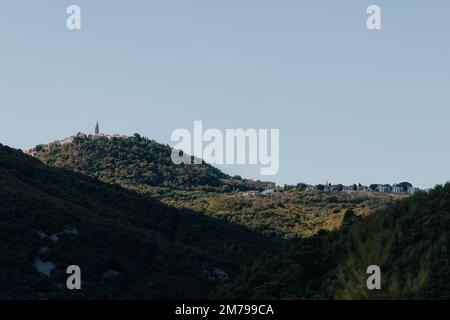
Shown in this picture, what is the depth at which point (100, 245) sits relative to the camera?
90.1 m

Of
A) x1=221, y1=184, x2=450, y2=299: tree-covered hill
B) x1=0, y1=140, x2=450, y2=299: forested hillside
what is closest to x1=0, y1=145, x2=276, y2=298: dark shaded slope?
x1=0, y1=140, x2=450, y2=299: forested hillside

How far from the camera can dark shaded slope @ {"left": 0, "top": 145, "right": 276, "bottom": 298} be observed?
7825cm

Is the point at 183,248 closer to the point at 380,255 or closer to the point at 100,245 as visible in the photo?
the point at 100,245

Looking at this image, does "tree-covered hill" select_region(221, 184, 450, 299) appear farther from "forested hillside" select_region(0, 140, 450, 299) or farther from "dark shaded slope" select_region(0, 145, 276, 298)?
"dark shaded slope" select_region(0, 145, 276, 298)

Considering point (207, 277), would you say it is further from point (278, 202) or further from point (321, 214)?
point (278, 202)

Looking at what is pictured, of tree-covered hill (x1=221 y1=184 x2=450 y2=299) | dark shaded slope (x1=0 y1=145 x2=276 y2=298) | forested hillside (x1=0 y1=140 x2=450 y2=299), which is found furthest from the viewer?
dark shaded slope (x1=0 y1=145 x2=276 y2=298)

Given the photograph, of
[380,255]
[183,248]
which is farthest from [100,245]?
[380,255]

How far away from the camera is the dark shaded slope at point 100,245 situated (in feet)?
257

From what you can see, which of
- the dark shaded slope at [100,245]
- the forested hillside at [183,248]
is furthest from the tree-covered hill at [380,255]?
the dark shaded slope at [100,245]

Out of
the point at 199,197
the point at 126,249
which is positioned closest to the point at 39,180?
the point at 126,249

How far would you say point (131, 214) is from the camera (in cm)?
11888

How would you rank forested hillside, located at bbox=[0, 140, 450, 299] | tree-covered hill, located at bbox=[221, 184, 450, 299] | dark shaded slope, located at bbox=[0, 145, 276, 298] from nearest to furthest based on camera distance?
1. tree-covered hill, located at bbox=[221, 184, 450, 299]
2. forested hillside, located at bbox=[0, 140, 450, 299]
3. dark shaded slope, located at bbox=[0, 145, 276, 298]

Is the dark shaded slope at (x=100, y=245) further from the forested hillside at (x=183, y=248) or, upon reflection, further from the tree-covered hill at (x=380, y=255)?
the tree-covered hill at (x=380, y=255)

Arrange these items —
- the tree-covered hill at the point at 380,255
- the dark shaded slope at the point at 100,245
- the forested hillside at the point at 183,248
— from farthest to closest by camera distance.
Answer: the dark shaded slope at the point at 100,245 < the forested hillside at the point at 183,248 < the tree-covered hill at the point at 380,255
